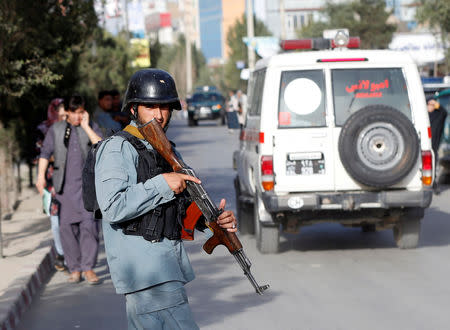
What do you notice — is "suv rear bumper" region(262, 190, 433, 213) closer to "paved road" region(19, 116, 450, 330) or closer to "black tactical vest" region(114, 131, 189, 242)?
"paved road" region(19, 116, 450, 330)

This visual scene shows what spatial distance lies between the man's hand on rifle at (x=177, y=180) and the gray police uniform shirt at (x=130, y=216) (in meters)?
0.02

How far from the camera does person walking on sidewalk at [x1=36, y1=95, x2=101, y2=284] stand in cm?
864

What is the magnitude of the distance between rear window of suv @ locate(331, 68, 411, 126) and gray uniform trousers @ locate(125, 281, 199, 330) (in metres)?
5.67

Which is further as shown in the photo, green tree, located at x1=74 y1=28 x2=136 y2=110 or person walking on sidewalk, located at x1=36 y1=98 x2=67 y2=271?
green tree, located at x1=74 y1=28 x2=136 y2=110

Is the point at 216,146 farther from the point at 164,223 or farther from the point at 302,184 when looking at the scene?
the point at 164,223

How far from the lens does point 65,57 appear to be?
1494 centimetres

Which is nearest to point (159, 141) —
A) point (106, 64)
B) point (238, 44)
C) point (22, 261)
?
point (22, 261)

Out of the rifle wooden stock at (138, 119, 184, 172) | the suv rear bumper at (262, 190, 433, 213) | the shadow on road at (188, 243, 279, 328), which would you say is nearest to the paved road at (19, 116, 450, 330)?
the shadow on road at (188, 243, 279, 328)

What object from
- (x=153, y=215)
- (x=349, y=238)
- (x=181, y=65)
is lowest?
(x=181, y=65)

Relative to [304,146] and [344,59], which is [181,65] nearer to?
[344,59]

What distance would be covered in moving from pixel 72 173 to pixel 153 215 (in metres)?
4.86

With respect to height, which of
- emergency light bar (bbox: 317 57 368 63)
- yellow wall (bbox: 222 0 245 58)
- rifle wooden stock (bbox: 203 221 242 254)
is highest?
yellow wall (bbox: 222 0 245 58)

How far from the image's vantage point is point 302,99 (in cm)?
945

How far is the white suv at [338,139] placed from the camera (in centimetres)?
916
